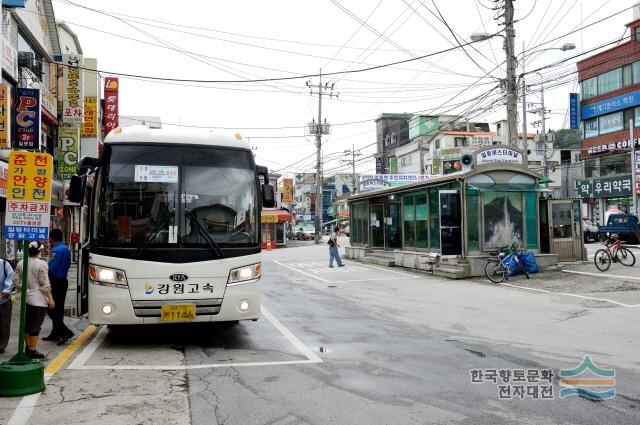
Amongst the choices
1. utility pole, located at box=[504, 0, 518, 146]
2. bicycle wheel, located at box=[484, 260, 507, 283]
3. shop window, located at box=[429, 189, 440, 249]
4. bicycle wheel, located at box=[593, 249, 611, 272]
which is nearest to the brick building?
utility pole, located at box=[504, 0, 518, 146]

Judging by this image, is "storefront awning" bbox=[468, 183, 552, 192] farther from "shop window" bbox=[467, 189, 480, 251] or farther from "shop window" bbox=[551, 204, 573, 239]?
"shop window" bbox=[551, 204, 573, 239]

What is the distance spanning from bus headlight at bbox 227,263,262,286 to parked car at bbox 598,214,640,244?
2663 centimetres

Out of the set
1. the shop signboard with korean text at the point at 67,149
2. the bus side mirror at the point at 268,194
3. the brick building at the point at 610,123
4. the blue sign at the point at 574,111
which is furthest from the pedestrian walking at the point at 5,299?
the blue sign at the point at 574,111

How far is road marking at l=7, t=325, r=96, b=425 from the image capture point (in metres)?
4.89

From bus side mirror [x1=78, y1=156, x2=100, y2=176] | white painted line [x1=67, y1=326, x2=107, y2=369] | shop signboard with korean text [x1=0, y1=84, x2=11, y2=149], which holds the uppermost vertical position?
shop signboard with korean text [x1=0, y1=84, x2=11, y2=149]

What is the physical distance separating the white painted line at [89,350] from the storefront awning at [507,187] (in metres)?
12.5

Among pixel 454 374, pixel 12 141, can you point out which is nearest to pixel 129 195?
pixel 454 374

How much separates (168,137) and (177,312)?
2559mm

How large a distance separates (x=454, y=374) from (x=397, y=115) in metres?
81.1

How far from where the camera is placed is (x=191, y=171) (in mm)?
7824

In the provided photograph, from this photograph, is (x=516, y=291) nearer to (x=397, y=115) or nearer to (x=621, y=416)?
(x=621, y=416)

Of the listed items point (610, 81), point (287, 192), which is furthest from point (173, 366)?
point (287, 192)

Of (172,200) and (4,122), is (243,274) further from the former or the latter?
(4,122)

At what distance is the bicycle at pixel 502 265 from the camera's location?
16.2 meters
